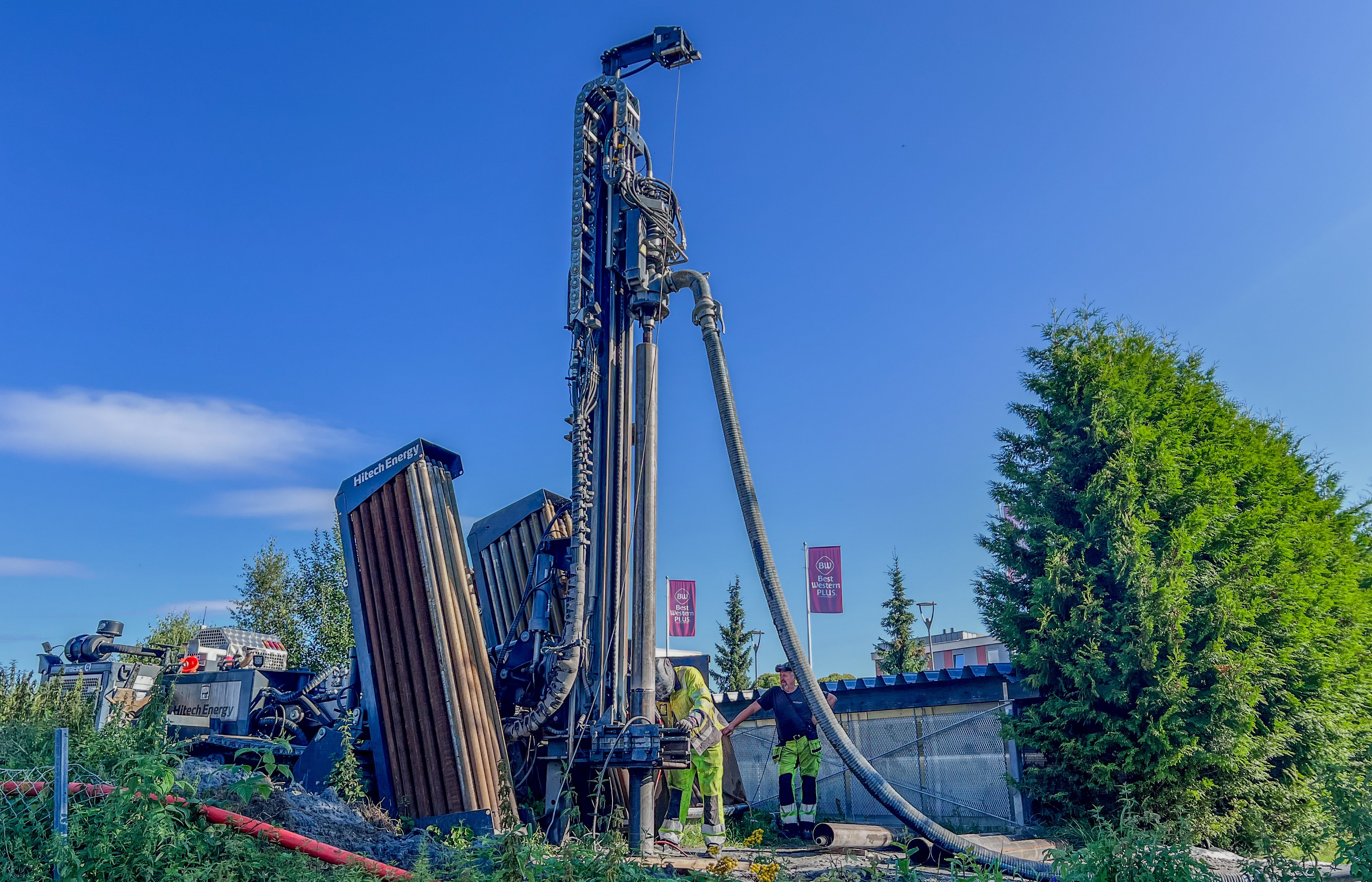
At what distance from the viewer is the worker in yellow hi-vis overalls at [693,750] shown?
28.4ft

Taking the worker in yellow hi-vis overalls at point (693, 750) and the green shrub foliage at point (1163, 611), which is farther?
the green shrub foliage at point (1163, 611)

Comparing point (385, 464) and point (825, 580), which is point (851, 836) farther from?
point (825, 580)

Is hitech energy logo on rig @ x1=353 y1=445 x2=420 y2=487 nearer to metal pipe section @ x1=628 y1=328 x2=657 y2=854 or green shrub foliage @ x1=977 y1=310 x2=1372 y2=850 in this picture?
metal pipe section @ x1=628 y1=328 x2=657 y2=854

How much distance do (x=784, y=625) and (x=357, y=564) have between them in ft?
13.9

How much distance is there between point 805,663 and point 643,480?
2.34m

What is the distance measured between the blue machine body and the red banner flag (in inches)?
853

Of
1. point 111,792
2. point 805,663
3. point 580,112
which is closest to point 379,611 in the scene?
point 111,792

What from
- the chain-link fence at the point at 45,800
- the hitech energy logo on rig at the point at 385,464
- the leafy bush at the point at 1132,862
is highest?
the hitech energy logo on rig at the point at 385,464

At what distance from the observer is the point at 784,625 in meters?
8.35

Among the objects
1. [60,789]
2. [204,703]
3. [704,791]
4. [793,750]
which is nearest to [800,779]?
[793,750]

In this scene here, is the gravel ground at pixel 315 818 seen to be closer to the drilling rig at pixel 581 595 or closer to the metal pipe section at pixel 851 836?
the drilling rig at pixel 581 595

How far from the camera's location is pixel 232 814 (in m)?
6.09

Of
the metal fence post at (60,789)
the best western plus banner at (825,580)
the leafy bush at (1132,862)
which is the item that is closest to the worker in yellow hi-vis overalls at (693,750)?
the leafy bush at (1132,862)

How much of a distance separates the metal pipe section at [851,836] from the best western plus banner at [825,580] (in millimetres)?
18127
